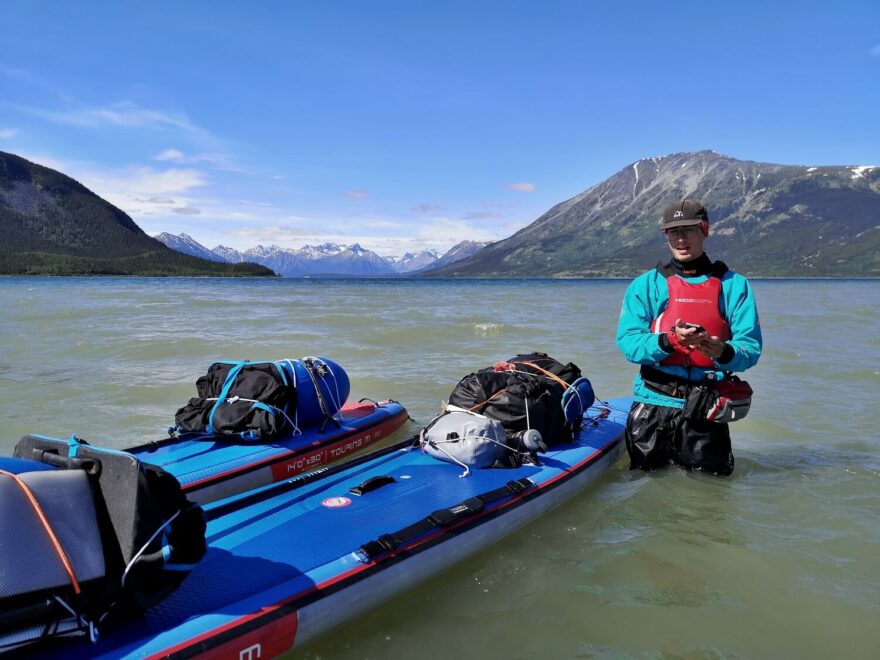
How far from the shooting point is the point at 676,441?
4.81 meters

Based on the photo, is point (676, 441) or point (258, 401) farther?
point (258, 401)

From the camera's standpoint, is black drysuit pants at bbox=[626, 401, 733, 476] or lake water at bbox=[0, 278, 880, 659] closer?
lake water at bbox=[0, 278, 880, 659]

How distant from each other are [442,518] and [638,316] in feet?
7.50

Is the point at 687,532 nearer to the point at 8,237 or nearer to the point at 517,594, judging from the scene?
the point at 517,594

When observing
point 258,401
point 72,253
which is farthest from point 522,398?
point 72,253

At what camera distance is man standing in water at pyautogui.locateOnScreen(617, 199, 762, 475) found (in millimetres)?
4309

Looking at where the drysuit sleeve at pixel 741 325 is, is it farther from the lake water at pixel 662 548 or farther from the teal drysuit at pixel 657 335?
the lake water at pixel 662 548

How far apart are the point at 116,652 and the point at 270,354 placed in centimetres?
1246

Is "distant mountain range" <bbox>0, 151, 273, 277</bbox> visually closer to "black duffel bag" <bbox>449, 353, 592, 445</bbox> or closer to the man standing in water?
"black duffel bag" <bbox>449, 353, 592, 445</bbox>

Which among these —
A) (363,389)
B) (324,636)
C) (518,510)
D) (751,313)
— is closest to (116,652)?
(324,636)

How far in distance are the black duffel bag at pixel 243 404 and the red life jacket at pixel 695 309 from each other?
382cm

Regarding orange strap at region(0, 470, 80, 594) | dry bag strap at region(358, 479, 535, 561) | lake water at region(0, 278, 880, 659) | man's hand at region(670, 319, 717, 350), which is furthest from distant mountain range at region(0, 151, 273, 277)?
man's hand at region(670, 319, 717, 350)

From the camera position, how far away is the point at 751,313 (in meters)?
4.32

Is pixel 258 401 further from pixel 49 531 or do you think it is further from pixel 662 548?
pixel 662 548
